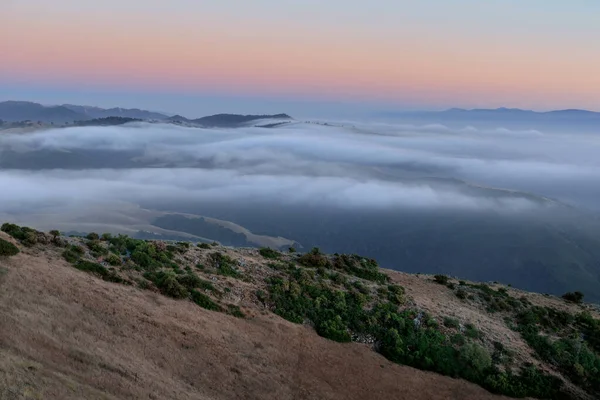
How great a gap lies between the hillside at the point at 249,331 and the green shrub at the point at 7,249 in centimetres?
32

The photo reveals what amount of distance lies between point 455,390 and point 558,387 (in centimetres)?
692

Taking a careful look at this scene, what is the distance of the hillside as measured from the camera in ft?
59.3

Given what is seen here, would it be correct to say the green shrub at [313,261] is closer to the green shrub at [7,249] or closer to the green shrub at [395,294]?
the green shrub at [395,294]

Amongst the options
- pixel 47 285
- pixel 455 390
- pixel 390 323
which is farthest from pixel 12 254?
pixel 455 390

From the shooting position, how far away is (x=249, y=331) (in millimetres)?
25172

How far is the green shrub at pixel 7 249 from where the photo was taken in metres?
24.9

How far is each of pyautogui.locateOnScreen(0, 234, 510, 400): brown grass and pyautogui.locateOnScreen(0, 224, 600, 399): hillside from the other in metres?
0.08

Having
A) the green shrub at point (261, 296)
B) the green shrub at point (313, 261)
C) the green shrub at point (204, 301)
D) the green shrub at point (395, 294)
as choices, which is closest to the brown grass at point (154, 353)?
the green shrub at point (204, 301)

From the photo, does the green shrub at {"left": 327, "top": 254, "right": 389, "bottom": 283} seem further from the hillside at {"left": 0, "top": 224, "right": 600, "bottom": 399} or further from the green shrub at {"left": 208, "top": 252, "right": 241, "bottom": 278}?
the green shrub at {"left": 208, "top": 252, "right": 241, "bottom": 278}

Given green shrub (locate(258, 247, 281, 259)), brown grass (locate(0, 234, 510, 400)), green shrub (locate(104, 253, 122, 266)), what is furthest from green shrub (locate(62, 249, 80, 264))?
green shrub (locate(258, 247, 281, 259))

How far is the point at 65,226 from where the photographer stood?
646 ft

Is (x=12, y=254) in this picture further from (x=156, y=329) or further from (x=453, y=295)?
(x=453, y=295)

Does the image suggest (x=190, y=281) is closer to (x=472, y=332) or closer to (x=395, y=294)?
(x=395, y=294)

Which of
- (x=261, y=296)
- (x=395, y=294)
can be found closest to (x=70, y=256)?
(x=261, y=296)
